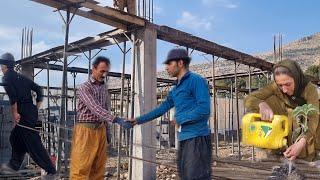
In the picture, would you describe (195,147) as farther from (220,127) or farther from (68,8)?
(220,127)

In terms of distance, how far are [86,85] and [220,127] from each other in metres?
21.5

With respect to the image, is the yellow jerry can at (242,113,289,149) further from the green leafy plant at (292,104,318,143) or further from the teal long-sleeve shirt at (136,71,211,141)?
the teal long-sleeve shirt at (136,71,211,141)

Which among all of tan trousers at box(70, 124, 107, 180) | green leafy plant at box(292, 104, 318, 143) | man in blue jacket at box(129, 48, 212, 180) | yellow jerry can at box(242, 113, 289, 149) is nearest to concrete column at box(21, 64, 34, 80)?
tan trousers at box(70, 124, 107, 180)

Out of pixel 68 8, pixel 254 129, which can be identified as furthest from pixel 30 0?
pixel 254 129

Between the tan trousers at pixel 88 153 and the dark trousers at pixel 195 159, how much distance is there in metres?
1.25

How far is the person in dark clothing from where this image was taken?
520cm

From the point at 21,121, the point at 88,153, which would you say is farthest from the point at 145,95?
the point at 88,153

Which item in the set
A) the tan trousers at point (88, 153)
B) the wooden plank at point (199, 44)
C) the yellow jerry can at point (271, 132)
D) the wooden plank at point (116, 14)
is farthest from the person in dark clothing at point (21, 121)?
the wooden plank at point (199, 44)

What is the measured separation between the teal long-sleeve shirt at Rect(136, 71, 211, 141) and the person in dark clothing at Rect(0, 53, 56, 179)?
248 cm

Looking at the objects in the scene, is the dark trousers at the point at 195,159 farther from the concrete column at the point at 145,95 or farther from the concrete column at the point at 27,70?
the concrete column at the point at 27,70

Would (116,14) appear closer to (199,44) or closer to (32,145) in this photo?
(199,44)

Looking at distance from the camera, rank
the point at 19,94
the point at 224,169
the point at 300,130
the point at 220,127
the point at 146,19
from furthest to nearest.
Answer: the point at 220,127 → the point at 224,169 → the point at 146,19 → the point at 19,94 → the point at 300,130

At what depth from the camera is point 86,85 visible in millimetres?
4332

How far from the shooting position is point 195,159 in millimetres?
3256
